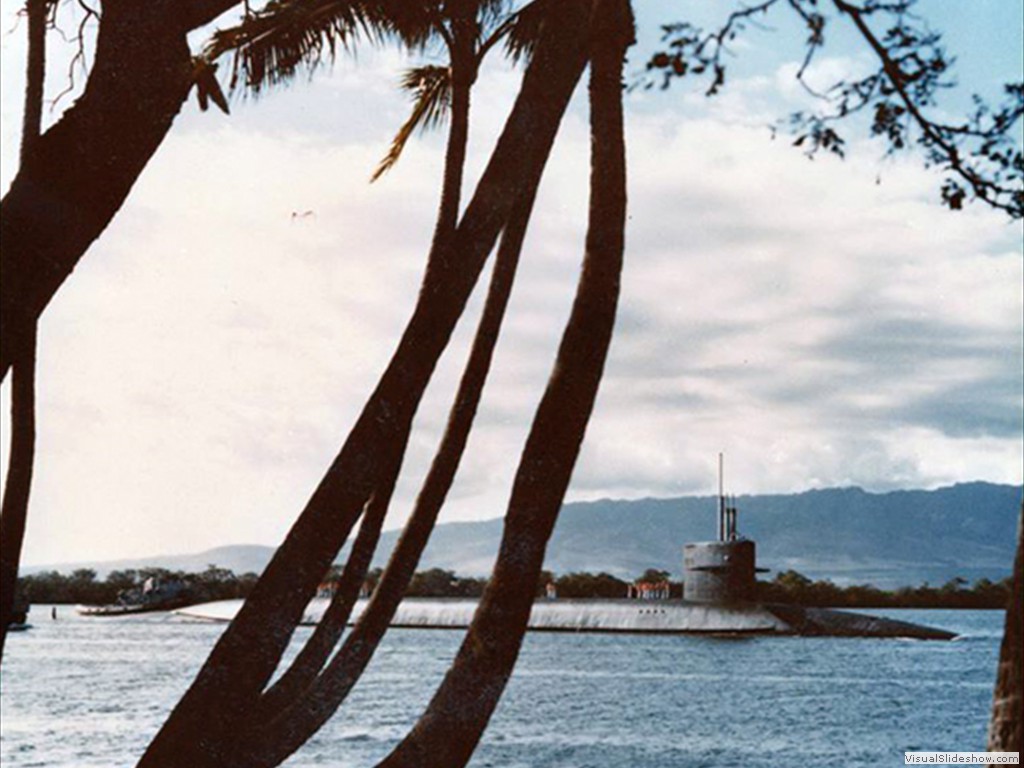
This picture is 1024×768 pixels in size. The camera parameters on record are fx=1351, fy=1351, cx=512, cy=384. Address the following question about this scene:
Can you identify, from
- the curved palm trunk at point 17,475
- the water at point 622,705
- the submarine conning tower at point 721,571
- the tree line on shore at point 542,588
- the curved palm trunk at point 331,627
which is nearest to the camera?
the curved palm trunk at point 17,475

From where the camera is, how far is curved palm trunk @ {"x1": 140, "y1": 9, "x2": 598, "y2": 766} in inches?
242

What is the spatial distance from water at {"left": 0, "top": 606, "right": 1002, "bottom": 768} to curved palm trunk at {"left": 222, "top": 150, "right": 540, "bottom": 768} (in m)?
25.5

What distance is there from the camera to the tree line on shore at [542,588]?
438 feet

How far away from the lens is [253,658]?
6.27 m

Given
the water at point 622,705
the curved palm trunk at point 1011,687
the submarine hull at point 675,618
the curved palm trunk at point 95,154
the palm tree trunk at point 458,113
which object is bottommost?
the water at point 622,705

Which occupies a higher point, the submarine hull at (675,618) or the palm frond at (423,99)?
the palm frond at (423,99)

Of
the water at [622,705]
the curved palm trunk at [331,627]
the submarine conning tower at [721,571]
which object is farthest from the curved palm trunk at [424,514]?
the submarine conning tower at [721,571]

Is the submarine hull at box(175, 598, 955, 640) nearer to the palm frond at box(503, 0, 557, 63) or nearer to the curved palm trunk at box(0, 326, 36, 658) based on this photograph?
the palm frond at box(503, 0, 557, 63)

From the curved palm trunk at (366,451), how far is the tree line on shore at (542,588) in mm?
111809

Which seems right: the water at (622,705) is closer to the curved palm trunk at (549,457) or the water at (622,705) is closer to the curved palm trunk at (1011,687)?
the curved palm trunk at (549,457)

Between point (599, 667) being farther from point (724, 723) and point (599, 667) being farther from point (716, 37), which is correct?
point (716, 37)

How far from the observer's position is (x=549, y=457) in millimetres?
6586

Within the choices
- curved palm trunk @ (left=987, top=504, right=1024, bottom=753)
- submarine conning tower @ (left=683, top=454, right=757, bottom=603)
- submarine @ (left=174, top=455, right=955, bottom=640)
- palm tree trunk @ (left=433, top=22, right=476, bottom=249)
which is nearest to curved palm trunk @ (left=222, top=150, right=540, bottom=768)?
palm tree trunk @ (left=433, top=22, right=476, bottom=249)

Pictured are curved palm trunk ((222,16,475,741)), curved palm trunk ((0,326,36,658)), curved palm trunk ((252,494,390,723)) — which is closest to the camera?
curved palm trunk ((0,326,36,658))
